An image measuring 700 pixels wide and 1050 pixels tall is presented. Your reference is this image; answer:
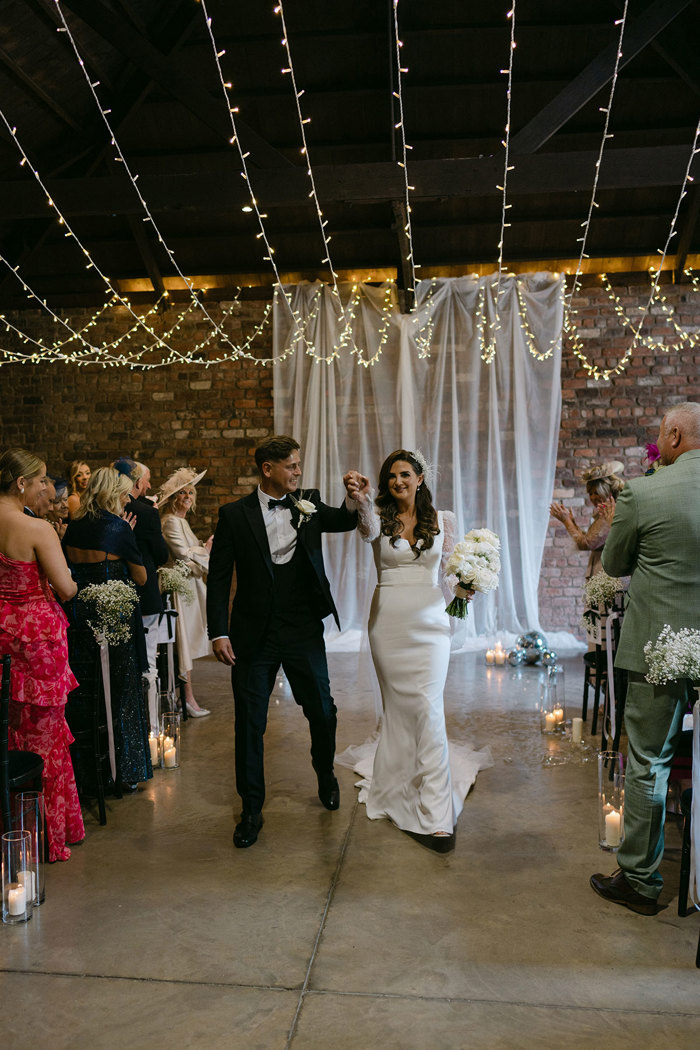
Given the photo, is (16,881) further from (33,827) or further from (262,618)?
(262,618)

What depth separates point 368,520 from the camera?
13.0 feet

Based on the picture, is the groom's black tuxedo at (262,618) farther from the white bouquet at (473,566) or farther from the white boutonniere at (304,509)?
the white bouquet at (473,566)

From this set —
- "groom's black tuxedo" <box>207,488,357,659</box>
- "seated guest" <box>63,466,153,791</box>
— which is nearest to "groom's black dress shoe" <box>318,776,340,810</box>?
"groom's black tuxedo" <box>207,488,357,659</box>

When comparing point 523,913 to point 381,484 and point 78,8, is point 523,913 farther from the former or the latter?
point 78,8

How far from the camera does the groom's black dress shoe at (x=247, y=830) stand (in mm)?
3656

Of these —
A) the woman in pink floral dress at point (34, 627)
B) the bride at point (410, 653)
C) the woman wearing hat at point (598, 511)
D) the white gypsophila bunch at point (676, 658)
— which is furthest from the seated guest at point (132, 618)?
the woman wearing hat at point (598, 511)

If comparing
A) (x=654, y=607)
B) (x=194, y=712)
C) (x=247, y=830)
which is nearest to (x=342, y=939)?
(x=247, y=830)

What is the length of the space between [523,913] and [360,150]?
668 centimetres

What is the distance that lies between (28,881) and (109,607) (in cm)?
132

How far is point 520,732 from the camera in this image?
5.38 meters

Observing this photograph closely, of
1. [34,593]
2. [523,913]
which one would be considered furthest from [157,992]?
[34,593]

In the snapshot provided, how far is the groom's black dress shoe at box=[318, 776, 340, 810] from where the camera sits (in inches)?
160

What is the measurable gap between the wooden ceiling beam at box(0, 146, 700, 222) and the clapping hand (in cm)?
352

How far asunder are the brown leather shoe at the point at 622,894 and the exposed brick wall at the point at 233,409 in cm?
544
